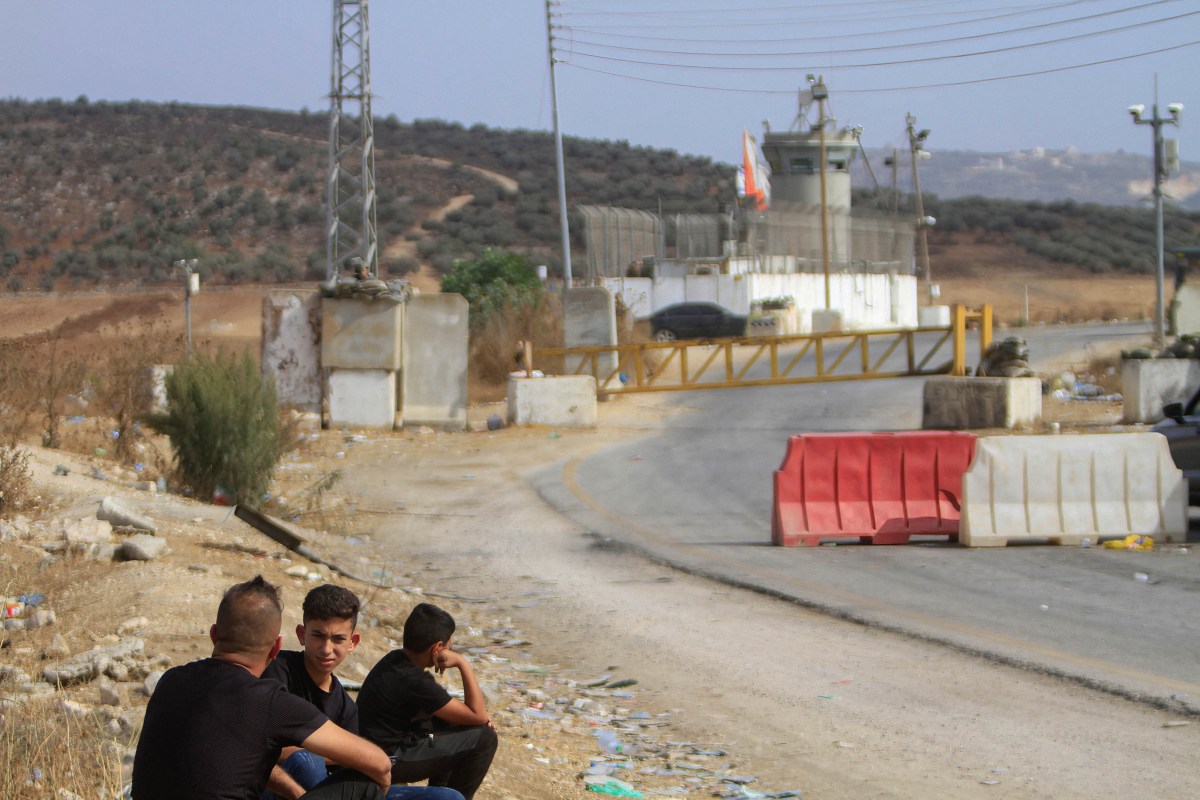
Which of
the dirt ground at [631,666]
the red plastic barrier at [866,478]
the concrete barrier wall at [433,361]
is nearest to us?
the dirt ground at [631,666]

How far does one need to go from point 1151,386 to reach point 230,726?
21.3 metres

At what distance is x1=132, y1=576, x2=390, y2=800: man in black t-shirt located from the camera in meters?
3.83

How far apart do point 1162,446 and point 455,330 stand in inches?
521

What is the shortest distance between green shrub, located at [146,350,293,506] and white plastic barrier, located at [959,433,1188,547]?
23.4 ft

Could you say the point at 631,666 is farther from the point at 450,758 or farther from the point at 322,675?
the point at 322,675

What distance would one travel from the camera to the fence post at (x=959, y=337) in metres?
21.8

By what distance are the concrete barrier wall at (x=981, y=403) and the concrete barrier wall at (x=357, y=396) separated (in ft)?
29.9

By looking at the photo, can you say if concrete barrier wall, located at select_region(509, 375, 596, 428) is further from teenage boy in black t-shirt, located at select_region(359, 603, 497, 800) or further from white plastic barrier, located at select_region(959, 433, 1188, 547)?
teenage boy in black t-shirt, located at select_region(359, 603, 497, 800)

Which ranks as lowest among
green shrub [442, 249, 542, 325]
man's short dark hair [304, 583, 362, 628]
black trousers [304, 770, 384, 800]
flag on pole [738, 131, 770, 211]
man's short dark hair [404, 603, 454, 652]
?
black trousers [304, 770, 384, 800]

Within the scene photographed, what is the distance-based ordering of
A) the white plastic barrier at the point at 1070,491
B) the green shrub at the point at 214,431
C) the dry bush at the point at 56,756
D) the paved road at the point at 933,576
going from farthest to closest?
the green shrub at the point at 214,431
the white plastic barrier at the point at 1070,491
the paved road at the point at 933,576
the dry bush at the point at 56,756

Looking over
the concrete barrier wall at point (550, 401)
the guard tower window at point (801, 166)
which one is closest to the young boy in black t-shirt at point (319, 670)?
the concrete barrier wall at point (550, 401)

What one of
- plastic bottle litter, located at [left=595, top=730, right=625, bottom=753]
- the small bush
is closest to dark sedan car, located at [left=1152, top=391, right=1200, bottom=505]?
plastic bottle litter, located at [left=595, top=730, right=625, bottom=753]

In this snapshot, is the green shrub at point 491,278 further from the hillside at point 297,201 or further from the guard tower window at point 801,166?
the guard tower window at point 801,166

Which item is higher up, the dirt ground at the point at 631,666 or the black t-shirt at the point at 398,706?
the black t-shirt at the point at 398,706
